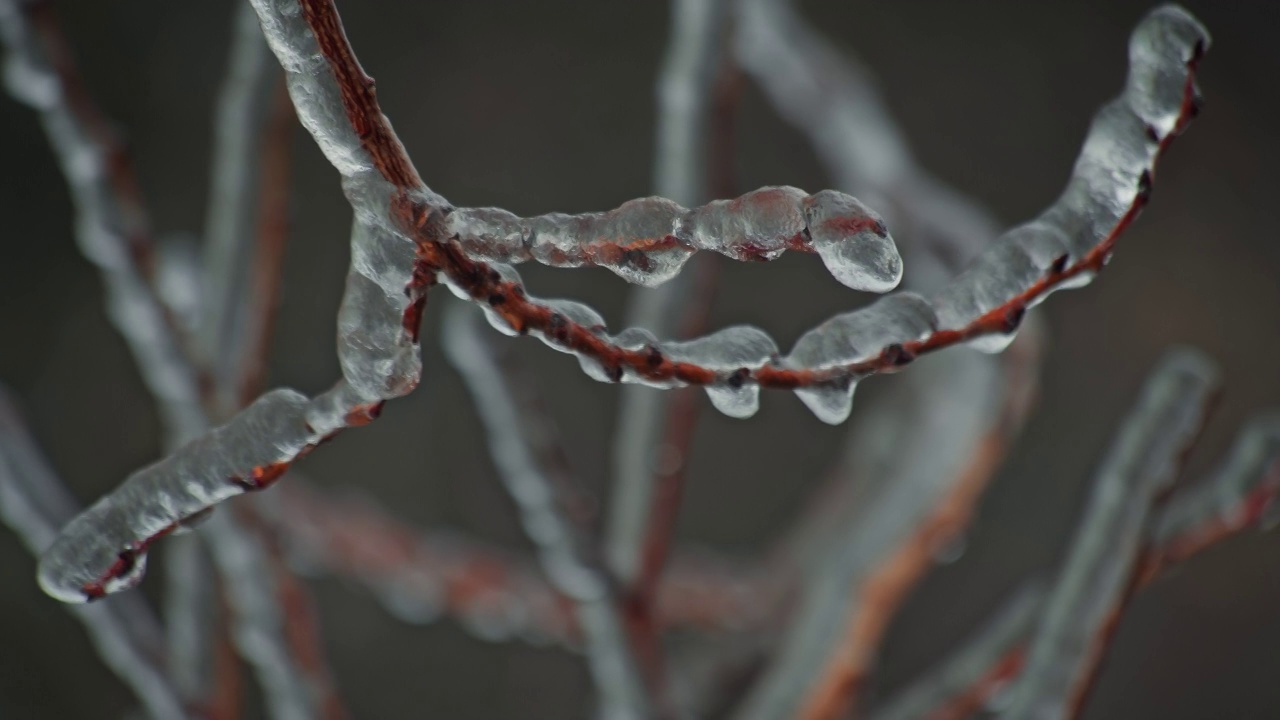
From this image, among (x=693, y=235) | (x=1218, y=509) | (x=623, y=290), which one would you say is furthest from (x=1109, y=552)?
(x=623, y=290)

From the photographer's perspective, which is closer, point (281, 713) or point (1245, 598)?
point (281, 713)

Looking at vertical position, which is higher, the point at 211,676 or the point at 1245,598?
the point at 211,676

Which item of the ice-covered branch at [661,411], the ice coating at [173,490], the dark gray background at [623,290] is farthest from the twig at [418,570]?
the dark gray background at [623,290]

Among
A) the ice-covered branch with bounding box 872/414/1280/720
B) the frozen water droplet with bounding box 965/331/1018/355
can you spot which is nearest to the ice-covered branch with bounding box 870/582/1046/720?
the ice-covered branch with bounding box 872/414/1280/720

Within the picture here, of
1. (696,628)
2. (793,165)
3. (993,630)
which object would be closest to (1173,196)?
(793,165)

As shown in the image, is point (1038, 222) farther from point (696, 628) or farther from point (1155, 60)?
point (696, 628)
